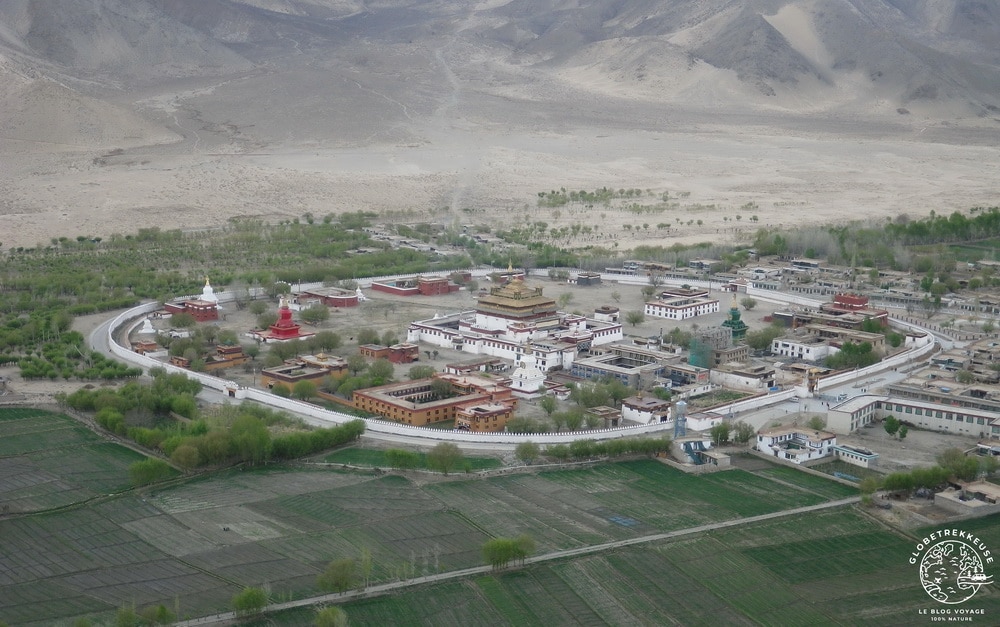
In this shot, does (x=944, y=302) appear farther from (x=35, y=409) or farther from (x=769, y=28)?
(x=769, y=28)

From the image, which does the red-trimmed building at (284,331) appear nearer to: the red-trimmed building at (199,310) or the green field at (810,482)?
the red-trimmed building at (199,310)

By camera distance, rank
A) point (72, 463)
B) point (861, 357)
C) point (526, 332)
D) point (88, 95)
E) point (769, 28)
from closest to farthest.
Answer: point (72, 463)
point (861, 357)
point (526, 332)
point (88, 95)
point (769, 28)

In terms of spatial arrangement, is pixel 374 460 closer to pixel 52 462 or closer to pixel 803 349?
pixel 52 462

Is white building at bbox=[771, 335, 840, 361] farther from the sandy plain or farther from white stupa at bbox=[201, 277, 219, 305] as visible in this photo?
the sandy plain

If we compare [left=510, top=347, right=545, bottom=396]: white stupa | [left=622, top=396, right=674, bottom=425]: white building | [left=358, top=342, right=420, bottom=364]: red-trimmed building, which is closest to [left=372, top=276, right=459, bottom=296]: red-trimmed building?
[left=358, top=342, right=420, bottom=364]: red-trimmed building

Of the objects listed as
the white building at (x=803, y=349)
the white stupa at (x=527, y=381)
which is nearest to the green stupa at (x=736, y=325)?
the white building at (x=803, y=349)

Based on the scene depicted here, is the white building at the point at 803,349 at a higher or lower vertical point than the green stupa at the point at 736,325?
lower

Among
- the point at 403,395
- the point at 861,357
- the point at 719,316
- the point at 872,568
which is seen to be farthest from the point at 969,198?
the point at 872,568
